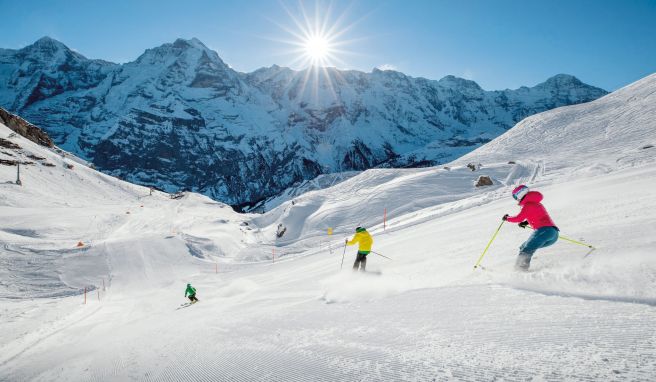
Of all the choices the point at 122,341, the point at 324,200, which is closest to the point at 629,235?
the point at 122,341

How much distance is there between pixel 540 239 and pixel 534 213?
1.99 feet

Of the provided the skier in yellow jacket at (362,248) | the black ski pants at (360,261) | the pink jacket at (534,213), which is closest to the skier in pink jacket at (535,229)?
the pink jacket at (534,213)

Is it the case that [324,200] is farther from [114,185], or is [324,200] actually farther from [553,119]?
[114,185]

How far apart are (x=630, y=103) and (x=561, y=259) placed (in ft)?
207

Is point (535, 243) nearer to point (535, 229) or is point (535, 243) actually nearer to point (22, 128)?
point (535, 229)

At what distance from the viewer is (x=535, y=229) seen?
6809 millimetres

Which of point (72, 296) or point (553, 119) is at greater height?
point (553, 119)

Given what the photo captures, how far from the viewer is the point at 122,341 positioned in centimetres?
777

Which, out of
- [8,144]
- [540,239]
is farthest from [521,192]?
[8,144]

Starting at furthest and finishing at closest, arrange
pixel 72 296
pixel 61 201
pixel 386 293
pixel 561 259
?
pixel 61 201 → pixel 72 296 → pixel 386 293 → pixel 561 259

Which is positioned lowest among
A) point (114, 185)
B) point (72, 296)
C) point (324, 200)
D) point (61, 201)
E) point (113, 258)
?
point (72, 296)

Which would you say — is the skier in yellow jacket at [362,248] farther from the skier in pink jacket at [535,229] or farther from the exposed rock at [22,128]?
the exposed rock at [22,128]

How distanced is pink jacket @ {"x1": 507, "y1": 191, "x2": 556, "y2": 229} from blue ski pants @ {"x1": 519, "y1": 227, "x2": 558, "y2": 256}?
0.41 ft

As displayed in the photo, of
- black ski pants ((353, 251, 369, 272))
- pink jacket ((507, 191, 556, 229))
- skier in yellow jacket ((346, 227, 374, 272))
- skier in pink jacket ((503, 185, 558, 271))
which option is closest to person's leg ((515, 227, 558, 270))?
skier in pink jacket ((503, 185, 558, 271))
